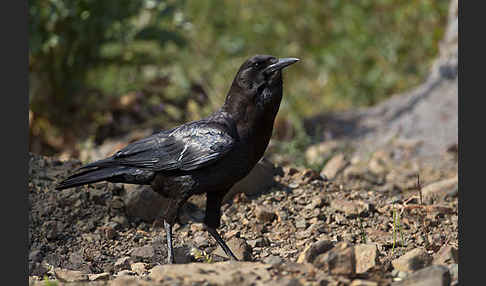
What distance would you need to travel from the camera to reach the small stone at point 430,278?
336 centimetres

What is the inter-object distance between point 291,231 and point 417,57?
5647 mm

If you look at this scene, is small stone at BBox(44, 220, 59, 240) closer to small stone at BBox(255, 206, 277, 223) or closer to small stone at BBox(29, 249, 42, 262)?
small stone at BBox(29, 249, 42, 262)

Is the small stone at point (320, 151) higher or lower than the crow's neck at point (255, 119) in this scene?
lower

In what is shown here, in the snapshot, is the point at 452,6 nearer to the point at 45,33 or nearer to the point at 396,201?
the point at 396,201

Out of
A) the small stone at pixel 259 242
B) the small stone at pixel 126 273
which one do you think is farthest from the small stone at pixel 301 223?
the small stone at pixel 126 273

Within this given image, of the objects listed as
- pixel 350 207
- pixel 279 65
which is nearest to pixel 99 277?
pixel 279 65

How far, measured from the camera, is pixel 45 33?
742 centimetres

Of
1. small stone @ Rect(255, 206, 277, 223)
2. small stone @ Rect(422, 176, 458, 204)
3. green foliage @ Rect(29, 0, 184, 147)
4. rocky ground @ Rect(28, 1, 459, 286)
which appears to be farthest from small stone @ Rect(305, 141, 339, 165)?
green foliage @ Rect(29, 0, 184, 147)

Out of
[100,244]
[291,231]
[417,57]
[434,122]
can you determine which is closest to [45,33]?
[100,244]

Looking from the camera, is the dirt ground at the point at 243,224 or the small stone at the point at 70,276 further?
the dirt ground at the point at 243,224

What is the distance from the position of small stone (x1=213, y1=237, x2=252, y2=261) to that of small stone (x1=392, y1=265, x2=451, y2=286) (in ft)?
4.45

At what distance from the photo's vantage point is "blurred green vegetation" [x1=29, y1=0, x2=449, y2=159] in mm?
7745

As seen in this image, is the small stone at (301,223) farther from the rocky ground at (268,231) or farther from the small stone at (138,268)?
the small stone at (138,268)

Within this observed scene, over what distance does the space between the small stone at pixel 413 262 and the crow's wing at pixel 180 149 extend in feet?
4.12
